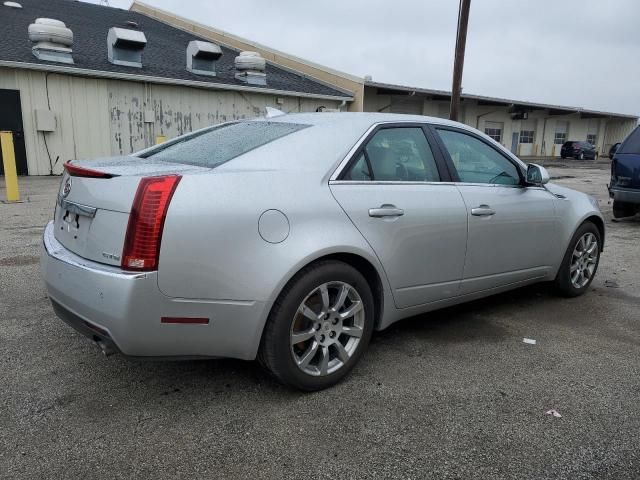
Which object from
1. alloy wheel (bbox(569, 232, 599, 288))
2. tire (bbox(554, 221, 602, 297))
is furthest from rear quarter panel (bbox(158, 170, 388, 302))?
alloy wheel (bbox(569, 232, 599, 288))

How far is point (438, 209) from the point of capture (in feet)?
10.8

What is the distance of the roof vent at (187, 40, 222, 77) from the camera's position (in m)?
17.6

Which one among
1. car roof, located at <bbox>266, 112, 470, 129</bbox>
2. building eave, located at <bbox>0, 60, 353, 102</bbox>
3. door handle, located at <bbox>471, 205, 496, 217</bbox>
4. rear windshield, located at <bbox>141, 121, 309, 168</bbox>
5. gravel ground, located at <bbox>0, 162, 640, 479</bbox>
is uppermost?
building eave, located at <bbox>0, 60, 353, 102</bbox>

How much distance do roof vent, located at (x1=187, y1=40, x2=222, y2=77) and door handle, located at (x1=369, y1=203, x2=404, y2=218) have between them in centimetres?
1629

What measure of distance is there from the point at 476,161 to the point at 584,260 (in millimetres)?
1694

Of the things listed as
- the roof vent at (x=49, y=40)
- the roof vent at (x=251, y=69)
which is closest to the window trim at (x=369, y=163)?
the roof vent at (x=49, y=40)

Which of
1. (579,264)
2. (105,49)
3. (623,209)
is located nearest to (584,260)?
(579,264)

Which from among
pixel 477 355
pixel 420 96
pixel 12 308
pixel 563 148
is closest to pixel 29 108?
pixel 12 308

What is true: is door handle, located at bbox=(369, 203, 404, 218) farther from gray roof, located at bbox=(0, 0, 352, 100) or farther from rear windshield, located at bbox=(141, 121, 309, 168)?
gray roof, located at bbox=(0, 0, 352, 100)

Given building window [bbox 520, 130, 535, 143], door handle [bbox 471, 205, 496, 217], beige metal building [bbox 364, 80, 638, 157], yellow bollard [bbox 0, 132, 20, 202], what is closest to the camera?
door handle [bbox 471, 205, 496, 217]

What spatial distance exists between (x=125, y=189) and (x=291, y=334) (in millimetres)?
1060

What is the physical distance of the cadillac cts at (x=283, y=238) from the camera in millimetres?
2365

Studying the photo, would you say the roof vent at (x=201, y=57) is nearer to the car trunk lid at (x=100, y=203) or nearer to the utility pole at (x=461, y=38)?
the utility pole at (x=461, y=38)

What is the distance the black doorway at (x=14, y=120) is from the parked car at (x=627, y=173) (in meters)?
14.1
